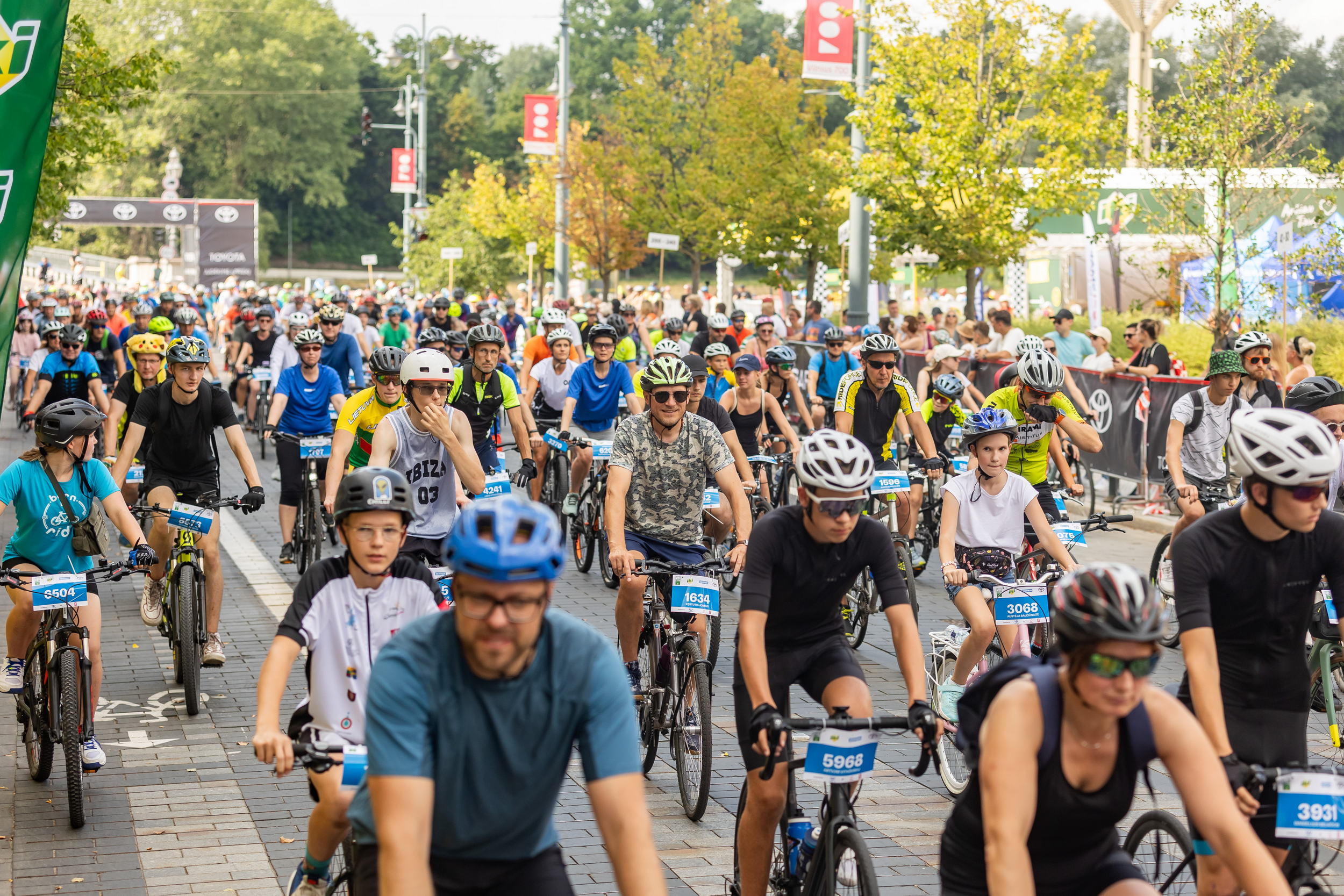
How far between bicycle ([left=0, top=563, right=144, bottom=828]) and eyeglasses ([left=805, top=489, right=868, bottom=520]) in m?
3.74

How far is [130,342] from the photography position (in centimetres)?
1177

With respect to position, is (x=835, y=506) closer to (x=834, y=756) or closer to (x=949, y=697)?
(x=834, y=756)

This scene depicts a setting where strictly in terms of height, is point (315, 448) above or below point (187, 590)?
above

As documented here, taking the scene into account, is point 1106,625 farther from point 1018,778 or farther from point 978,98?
point 978,98

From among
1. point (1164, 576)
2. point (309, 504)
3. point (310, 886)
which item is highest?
point (309, 504)

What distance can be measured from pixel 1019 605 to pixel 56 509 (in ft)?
15.2

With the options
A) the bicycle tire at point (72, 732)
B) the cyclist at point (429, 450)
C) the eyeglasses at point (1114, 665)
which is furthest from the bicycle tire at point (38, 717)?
the eyeglasses at point (1114, 665)

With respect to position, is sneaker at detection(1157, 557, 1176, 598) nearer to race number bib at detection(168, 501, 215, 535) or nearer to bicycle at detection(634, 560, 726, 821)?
bicycle at detection(634, 560, 726, 821)

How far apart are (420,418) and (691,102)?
121ft

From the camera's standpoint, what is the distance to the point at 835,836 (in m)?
4.82

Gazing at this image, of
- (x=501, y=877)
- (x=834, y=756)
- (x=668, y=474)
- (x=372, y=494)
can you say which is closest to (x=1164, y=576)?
(x=668, y=474)

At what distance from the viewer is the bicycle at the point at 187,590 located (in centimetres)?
907

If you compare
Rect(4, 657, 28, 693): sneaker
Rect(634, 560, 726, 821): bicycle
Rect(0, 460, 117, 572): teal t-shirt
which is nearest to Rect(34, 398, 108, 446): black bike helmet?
Rect(0, 460, 117, 572): teal t-shirt

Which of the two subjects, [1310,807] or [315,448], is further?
[315,448]
